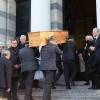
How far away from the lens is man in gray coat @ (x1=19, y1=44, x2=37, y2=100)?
10.4m

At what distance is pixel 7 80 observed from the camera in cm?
Result: 1031

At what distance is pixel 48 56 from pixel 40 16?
11.0 feet

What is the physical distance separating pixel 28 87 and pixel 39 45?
1.16 m

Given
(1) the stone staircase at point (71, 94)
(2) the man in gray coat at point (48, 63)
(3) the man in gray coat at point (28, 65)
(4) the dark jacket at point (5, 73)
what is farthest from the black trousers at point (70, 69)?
(4) the dark jacket at point (5, 73)

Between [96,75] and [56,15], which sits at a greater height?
[56,15]

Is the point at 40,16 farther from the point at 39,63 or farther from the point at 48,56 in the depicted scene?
the point at 48,56

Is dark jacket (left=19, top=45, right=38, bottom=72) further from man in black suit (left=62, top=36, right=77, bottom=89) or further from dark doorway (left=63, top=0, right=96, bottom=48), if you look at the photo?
dark doorway (left=63, top=0, right=96, bottom=48)

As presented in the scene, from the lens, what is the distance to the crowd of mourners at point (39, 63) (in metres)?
10.2

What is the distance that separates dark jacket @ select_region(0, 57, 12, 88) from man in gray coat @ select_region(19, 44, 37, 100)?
37cm

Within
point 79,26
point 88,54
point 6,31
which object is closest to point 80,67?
point 88,54

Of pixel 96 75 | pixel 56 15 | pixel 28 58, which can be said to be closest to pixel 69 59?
pixel 96 75

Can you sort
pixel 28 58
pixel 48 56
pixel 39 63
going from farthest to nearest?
pixel 39 63, pixel 28 58, pixel 48 56

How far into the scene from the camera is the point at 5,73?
10.4m

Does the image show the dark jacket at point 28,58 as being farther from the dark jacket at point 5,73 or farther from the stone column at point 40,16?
the stone column at point 40,16
